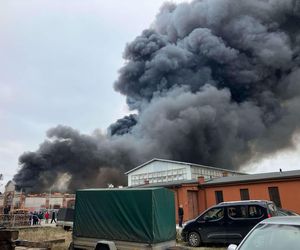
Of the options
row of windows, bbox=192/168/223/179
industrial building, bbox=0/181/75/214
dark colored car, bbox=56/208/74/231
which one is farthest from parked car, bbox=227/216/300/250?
industrial building, bbox=0/181/75/214

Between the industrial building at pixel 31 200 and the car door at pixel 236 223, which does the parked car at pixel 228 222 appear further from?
the industrial building at pixel 31 200

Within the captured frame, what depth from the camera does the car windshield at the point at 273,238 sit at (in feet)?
11.8

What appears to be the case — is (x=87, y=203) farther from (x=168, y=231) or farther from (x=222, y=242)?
(x=222, y=242)

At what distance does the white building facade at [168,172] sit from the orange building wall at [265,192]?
12.4m

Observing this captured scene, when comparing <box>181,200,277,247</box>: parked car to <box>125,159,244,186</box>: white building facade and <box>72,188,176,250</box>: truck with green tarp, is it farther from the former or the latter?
<box>125,159,244,186</box>: white building facade

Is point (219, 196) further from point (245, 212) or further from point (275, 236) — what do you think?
point (275, 236)

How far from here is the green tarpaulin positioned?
740 centimetres

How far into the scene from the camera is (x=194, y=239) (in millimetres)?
10859

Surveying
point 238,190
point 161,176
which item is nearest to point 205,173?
point 161,176

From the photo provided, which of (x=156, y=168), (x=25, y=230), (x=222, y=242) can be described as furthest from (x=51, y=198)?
(x=222, y=242)

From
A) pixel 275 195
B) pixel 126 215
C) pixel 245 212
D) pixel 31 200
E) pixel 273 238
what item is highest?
pixel 31 200

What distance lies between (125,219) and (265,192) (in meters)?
15.4

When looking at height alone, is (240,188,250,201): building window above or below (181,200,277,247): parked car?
above

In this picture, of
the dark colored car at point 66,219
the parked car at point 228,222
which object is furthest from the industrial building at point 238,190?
the parked car at point 228,222
